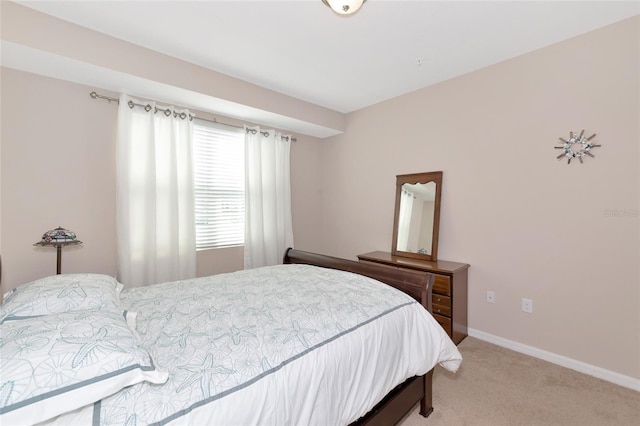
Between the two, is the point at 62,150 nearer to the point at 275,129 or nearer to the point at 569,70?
the point at 275,129

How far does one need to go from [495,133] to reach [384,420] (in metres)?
2.58

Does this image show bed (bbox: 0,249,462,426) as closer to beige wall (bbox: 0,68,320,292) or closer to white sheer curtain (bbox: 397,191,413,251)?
beige wall (bbox: 0,68,320,292)

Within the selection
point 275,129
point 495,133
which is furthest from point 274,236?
point 495,133

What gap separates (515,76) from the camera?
260 centimetres

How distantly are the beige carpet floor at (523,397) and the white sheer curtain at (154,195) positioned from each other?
8.21ft

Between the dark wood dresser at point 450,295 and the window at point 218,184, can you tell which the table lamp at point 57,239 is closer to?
the window at point 218,184

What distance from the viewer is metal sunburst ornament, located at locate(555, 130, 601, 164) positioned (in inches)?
88.4

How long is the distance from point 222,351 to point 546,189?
275 centimetres

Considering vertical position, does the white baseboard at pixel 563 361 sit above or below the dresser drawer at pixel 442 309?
below

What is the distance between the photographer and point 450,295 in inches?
104

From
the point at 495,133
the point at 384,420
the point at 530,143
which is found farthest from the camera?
the point at 495,133

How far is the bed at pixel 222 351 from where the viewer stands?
0.83 meters

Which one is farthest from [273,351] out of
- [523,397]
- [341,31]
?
[341,31]

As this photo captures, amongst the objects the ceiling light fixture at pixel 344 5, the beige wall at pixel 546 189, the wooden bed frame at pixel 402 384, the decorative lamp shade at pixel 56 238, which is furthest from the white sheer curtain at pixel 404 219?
the decorative lamp shade at pixel 56 238
